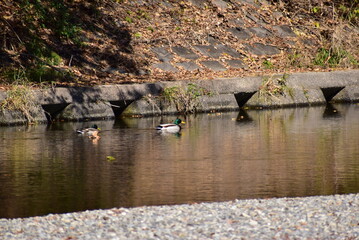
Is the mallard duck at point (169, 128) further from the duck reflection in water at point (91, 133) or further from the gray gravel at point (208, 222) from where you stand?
the gray gravel at point (208, 222)

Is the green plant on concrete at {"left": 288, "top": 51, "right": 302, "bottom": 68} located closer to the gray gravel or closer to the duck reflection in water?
the duck reflection in water

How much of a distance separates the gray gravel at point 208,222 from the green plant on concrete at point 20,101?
9.46 metres

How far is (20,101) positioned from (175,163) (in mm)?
6219

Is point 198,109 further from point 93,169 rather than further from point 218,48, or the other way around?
point 93,169

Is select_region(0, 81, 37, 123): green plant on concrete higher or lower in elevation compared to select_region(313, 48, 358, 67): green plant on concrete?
lower

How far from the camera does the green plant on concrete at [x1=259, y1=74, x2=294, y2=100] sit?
2023 centimetres

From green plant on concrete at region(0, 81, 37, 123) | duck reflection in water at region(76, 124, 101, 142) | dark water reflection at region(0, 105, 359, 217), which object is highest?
green plant on concrete at region(0, 81, 37, 123)

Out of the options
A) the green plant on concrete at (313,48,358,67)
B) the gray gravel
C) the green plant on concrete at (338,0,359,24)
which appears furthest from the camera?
the green plant on concrete at (338,0,359,24)

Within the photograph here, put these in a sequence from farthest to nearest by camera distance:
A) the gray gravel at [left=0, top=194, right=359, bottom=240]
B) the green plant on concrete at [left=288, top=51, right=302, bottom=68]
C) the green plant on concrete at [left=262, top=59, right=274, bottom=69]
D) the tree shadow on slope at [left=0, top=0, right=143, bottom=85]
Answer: the green plant on concrete at [left=288, top=51, right=302, bottom=68] → the green plant on concrete at [left=262, top=59, right=274, bottom=69] → the tree shadow on slope at [left=0, top=0, right=143, bottom=85] → the gray gravel at [left=0, top=194, right=359, bottom=240]

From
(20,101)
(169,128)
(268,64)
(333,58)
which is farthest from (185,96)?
(333,58)

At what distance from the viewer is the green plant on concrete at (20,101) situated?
56.0 feet

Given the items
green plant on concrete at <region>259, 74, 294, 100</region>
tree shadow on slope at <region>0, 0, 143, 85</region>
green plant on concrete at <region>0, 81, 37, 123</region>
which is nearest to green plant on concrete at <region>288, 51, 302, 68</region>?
green plant on concrete at <region>259, 74, 294, 100</region>

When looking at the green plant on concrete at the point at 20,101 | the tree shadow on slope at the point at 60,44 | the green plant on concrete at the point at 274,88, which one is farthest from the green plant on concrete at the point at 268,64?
the green plant on concrete at the point at 20,101

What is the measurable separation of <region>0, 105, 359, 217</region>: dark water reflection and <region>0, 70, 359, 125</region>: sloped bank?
0.65 meters
